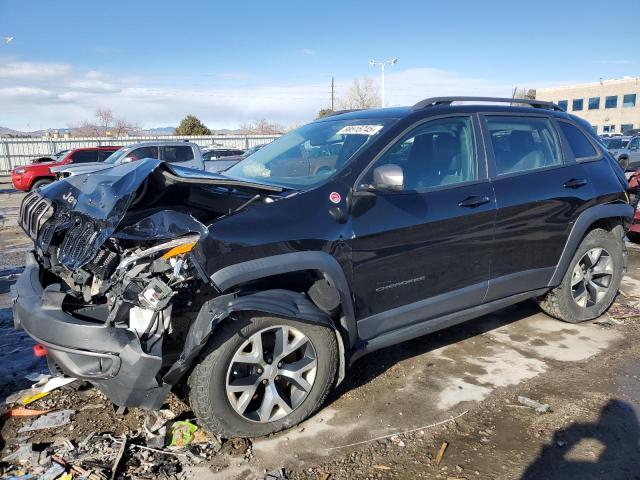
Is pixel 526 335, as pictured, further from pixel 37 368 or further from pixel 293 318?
pixel 37 368

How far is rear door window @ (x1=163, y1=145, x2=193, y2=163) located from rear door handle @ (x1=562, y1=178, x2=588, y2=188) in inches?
487

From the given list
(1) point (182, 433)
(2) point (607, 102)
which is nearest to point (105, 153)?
(1) point (182, 433)

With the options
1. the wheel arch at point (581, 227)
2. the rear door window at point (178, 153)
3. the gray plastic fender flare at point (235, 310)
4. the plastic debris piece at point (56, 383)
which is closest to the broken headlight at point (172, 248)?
the gray plastic fender flare at point (235, 310)

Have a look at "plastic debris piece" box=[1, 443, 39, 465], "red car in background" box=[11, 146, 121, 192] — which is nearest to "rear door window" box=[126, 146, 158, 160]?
"red car in background" box=[11, 146, 121, 192]

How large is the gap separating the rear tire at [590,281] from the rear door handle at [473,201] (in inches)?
55.5

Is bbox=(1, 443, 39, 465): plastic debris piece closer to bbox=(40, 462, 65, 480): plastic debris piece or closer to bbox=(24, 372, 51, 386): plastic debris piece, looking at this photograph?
bbox=(40, 462, 65, 480): plastic debris piece

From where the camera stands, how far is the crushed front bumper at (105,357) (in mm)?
2445

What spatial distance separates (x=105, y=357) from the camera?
247 centimetres

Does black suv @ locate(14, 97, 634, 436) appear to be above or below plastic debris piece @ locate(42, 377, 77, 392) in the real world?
above

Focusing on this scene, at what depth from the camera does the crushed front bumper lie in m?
2.45

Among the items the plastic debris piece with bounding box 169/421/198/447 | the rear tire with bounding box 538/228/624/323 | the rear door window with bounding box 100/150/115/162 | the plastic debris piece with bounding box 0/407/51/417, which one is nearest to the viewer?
the plastic debris piece with bounding box 169/421/198/447

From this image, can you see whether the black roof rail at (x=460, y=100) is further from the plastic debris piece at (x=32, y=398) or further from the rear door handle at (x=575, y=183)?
the plastic debris piece at (x=32, y=398)

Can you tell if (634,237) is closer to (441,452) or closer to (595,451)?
(595,451)

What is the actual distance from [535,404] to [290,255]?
197cm
